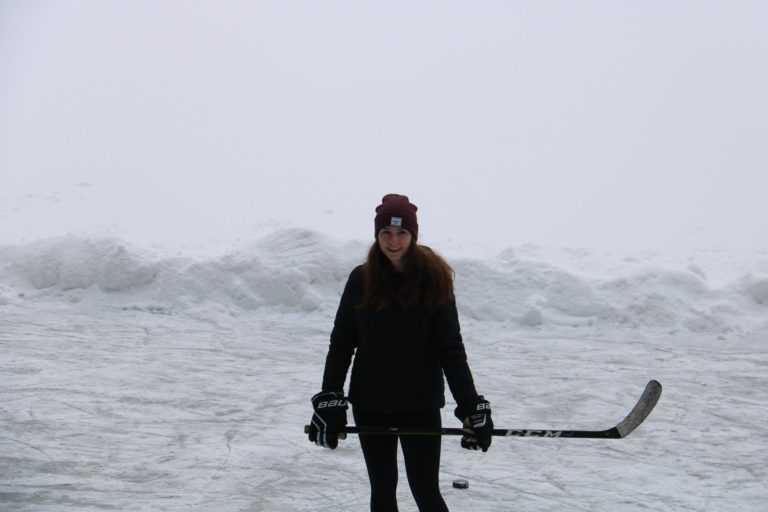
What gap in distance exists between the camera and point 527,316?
1086 centimetres

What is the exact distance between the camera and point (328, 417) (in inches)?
110

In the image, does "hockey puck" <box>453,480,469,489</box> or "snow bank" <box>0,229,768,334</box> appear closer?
"hockey puck" <box>453,480,469,489</box>

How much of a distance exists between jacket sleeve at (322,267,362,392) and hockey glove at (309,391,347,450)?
0.04m

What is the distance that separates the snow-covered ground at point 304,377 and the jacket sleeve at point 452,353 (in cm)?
162

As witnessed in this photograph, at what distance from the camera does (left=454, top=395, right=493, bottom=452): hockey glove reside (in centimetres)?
271

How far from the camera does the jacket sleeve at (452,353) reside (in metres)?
2.76

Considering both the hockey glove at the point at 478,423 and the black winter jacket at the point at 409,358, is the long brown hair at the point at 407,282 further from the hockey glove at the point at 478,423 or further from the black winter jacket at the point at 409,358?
the hockey glove at the point at 478,423

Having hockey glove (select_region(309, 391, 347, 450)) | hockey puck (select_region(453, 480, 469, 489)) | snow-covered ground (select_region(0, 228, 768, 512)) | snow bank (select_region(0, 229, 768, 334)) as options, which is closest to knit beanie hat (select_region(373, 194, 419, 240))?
hockey glove (select_region(309, 391, 347, 450))

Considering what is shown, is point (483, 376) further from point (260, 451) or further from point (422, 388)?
point (422, 388)

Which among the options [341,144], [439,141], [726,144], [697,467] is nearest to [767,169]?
[726,144]

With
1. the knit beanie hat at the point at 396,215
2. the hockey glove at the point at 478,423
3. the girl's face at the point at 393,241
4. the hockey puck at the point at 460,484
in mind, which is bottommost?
the hockey puck at the point at 460,484

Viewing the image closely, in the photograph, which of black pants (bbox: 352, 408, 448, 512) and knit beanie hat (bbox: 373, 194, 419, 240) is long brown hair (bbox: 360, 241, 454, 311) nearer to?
knit beanie hat (bbox: 373, 194, 419, 240)

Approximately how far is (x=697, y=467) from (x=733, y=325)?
20.9 ft

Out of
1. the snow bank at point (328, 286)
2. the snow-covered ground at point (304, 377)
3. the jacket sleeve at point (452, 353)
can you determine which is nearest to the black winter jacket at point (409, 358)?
the jacket sleeve at point (452, 353)
